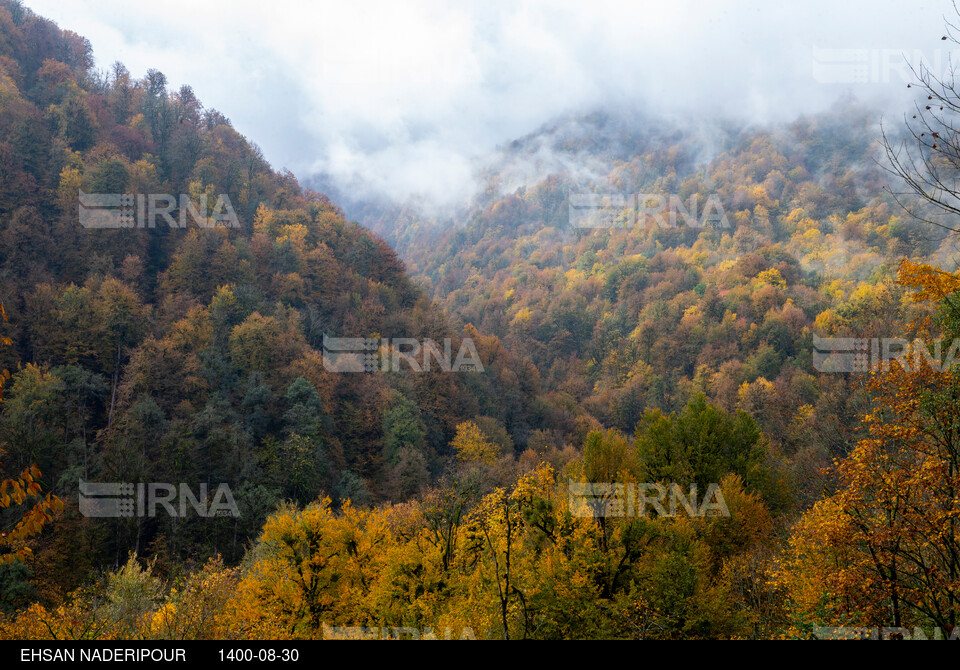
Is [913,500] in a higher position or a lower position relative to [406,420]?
higher

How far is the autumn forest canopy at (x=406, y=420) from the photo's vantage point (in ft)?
40.7

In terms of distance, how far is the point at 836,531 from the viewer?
10852 millimetres

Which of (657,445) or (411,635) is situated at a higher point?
(657,445)

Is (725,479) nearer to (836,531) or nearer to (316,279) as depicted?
(836,531)

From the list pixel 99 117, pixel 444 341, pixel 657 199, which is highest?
pixel 657 199

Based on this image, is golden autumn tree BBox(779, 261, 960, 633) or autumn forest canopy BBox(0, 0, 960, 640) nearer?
golden autumn tree BBox(779, 261, 960, 633)

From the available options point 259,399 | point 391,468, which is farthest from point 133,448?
point 391,468

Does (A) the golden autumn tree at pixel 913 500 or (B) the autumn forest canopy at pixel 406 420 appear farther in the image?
(B) the autumn forest canopy at pixel 406 420

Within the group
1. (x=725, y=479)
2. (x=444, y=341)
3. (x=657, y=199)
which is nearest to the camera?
(x=725, y=479)

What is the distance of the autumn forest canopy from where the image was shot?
1240 cm

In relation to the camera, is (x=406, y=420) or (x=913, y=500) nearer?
(x=913, y=500)

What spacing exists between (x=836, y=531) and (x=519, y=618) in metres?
13.3

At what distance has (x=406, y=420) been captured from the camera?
5494 centimetres

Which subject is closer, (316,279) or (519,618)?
(519,618)
